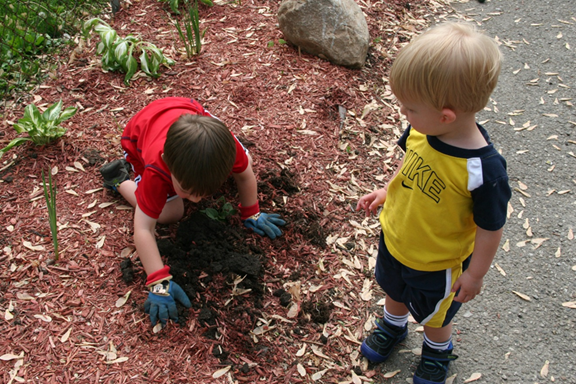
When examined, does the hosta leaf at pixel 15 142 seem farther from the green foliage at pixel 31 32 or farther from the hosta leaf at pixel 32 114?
the green foliage at pixel 31 32

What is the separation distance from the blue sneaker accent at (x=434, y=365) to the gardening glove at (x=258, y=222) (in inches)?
43.5

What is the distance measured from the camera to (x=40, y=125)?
320cm

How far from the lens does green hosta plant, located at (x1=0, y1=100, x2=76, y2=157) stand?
3.16 m

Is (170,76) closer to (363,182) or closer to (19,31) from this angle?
(19,31)

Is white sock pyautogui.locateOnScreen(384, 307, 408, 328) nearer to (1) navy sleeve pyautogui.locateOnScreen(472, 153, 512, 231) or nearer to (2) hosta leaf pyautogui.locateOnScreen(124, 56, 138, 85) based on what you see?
(1) navy sleeve pyautogui.locateOnScreen(472, 153, 512, 231)

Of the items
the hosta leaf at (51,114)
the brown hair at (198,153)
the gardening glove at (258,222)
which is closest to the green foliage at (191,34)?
the hosta leaf at (51,114)

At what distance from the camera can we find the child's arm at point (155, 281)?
7.89 ft

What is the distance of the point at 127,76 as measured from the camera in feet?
12.7

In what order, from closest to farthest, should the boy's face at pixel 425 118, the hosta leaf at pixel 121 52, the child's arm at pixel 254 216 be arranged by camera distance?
1. the boy's face at pixel 425 118
2. the child's arm at pixel 254 216
3. the hosta leaf at pixel 121 52

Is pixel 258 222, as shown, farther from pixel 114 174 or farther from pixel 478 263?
pixel 478 263

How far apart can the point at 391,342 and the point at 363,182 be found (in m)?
1.32

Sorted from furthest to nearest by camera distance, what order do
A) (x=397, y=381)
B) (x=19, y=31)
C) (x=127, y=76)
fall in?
(x=19, y=31) < (x=127, y=76) < (x=397, y=381)

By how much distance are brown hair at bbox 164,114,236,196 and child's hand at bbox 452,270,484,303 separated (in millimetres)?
1171

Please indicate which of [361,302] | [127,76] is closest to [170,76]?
[127,76]
